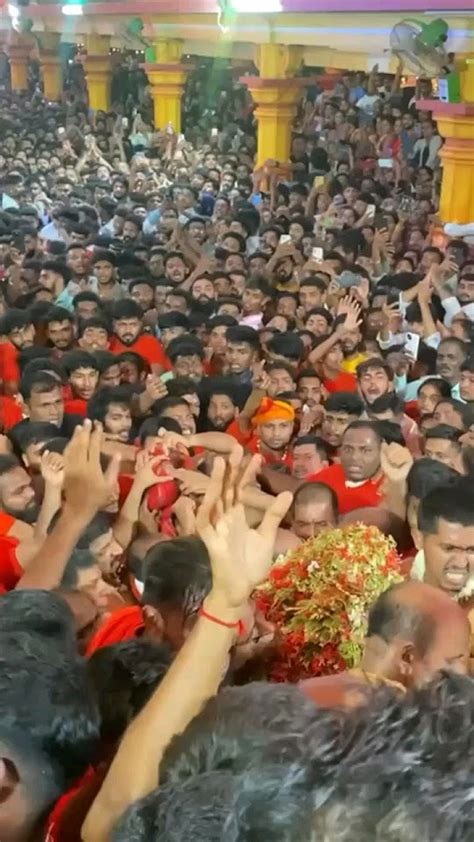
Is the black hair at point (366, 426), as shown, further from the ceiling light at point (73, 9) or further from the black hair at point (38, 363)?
the ceiling light at point (73, 9)

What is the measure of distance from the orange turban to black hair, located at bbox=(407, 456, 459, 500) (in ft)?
3.27

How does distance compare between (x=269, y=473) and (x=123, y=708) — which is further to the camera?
(x=269, y=473)

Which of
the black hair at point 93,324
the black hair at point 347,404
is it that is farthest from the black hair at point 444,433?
the black hair at point 93,324

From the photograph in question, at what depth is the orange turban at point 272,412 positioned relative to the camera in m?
4.49

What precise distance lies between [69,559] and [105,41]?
13819 mm

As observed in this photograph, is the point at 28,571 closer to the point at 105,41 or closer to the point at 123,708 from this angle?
the point at 123,708

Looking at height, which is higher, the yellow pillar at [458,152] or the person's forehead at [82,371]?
the yellow pillar at [458,152]

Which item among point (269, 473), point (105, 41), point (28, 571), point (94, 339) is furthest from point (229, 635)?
point (105, 41)

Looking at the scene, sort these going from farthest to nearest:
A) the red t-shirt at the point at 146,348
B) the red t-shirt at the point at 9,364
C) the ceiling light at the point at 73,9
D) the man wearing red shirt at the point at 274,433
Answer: the ceiling light at the point at 73,9 → the red t-shirt at the point at 146,348 → the red t-shirt at the point at 9,364 → the man wearing red shirt at the point at 274,433

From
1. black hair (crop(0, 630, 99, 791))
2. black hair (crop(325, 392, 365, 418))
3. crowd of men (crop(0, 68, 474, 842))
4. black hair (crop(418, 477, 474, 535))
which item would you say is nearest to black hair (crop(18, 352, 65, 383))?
crowd of men (crop(0, 68, 474, 842))

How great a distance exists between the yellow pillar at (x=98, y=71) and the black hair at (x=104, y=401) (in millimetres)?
11930

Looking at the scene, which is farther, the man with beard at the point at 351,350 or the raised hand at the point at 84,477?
the man with beard at the point at 351,350

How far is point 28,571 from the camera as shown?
2.60m

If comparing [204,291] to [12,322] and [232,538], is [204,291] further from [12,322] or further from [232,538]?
[232,538]
